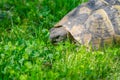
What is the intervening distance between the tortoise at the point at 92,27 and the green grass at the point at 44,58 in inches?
5.8

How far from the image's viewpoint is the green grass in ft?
13.9

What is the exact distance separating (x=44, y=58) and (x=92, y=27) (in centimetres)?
92

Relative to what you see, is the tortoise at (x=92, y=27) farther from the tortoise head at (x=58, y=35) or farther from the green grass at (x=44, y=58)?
the green grass at (x=44, y=58)

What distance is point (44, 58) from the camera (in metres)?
4.75

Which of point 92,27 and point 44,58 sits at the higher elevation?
point 92,27

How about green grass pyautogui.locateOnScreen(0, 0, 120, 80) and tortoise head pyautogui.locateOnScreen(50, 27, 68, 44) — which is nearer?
green grass pyautogui.locateOnScreen(0, 0, 120, 80)

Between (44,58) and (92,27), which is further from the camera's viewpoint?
(92,27)

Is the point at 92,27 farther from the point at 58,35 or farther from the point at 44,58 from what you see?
the point at 44,58

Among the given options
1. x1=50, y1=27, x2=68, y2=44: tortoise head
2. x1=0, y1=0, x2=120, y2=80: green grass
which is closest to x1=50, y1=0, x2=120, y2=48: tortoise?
x1=50, y1=27, x2=68, y2=44: tortoise head

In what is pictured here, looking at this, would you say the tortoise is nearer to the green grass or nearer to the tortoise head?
the tortoise head

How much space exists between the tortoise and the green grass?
15cm

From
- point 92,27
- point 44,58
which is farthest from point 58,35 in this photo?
point 44,58

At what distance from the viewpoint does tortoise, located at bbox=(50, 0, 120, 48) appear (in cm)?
522

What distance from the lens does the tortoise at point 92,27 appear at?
5.22 meters
